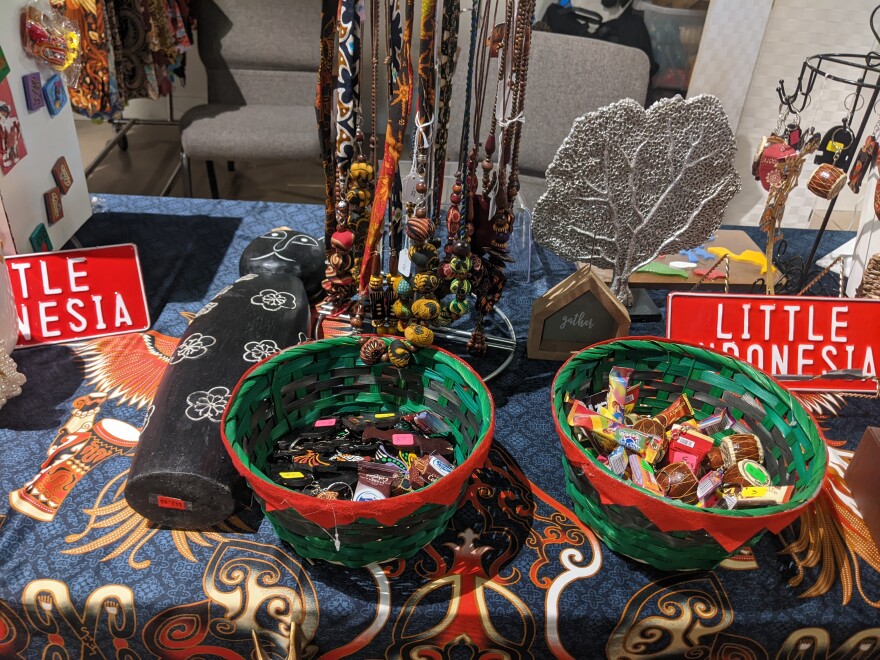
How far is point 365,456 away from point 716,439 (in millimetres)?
499

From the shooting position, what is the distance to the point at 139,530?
848 millimetres

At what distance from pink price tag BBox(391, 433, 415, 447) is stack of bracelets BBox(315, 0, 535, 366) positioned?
4.0 inches

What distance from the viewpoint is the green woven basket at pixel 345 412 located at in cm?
68

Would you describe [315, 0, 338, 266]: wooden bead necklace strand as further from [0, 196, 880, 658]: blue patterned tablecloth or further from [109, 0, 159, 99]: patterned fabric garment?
[109, 0, 159, 99]: patterned fabric garment

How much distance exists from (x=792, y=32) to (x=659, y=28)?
441mm

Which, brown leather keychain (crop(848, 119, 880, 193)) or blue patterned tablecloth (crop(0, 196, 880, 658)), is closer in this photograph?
blue patterned tablecloth (crop(0, 196, 880, 658))

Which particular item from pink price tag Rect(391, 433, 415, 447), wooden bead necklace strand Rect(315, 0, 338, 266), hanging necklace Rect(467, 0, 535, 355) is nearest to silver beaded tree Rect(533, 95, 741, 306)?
hanging necklace Rect(467, 0, 535, 355)

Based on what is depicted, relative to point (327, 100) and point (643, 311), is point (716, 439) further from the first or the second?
point (327, 100)

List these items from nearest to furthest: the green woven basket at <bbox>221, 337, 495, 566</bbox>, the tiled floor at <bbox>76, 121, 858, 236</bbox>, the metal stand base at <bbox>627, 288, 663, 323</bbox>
Result: 1. the green woven basket at <bbox>221, 337, 495, 566</bbox>
2. the metal stand base at <bbox>627, 288, 663, 323</bbox>
3. the tiled floor at <bbox>76, 121, 858, 236</bbox>

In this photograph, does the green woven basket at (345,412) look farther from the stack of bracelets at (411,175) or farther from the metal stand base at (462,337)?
the metal stand base at (462,337)

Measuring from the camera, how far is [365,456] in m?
0.89

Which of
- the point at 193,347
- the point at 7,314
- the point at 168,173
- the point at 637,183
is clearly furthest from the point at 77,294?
the point at 168,173

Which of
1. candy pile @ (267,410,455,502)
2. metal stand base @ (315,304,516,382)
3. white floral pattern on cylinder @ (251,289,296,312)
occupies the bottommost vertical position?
metal stand base @ (315,304,516,382)

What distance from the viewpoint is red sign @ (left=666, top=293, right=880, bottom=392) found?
110cm
